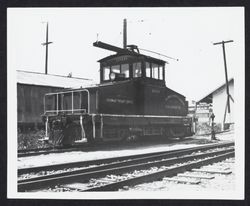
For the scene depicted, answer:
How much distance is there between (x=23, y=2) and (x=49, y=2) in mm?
503

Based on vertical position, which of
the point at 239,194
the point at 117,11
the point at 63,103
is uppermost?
the point at 117,11

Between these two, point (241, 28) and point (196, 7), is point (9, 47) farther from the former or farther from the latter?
point (241, 28)

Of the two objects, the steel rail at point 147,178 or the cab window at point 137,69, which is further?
the cab window at point 137,69

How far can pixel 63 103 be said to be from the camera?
491 inches

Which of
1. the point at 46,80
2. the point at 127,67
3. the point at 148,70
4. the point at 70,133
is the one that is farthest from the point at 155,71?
the point at 46,80

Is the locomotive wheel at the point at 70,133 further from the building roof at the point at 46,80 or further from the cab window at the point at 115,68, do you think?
the building roof at the point at 46,80

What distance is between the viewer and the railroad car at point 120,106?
1130 centimetres

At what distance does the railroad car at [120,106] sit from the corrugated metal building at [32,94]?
293 centimetres

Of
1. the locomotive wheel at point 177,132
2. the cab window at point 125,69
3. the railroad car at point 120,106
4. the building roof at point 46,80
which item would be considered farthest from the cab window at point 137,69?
the building roof at point 46,80

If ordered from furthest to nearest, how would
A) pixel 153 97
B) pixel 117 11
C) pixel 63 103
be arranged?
pixel 153 97
pixel 63 103
pixel 117 11

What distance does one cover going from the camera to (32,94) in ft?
55.7

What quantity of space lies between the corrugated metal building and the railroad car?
293 centimetres

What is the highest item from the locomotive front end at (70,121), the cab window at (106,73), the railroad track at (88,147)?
the cab window at (106,73)

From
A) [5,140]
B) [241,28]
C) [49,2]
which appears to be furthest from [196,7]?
[5,140]
